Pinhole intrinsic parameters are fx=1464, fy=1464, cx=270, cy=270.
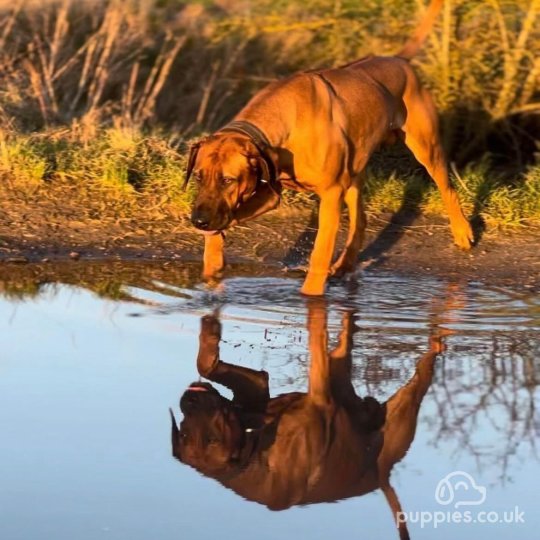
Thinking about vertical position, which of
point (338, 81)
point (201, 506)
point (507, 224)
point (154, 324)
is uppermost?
point (338, 81)

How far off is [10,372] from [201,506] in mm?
1533

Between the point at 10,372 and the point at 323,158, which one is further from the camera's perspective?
the point at 323,158

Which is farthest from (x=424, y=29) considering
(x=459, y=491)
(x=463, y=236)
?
(x=459, y=491)

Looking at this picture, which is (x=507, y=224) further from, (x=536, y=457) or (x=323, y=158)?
(x=536, y=457)

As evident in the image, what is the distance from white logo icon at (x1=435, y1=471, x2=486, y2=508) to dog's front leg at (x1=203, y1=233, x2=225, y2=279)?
9.88 ft

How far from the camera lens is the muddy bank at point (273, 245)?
7758 mm

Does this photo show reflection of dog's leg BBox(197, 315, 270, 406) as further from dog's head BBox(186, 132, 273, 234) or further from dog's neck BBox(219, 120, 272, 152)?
dog's neck BBox(219, 120, 272, 152)

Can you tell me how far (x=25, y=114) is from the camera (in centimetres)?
985

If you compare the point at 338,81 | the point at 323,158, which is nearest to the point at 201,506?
the point at 323,158

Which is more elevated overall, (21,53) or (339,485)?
(21,53)

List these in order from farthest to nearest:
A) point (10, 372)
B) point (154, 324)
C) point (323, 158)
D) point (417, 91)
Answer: point (417, 91)
point (323, 158)
point (154, 324)
point (10, 372)

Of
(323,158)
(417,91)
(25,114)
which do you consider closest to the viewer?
(323,158)

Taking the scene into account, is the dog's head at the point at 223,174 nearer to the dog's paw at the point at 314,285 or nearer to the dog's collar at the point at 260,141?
the dog's collar at the point at 260,141

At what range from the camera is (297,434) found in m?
4.83
